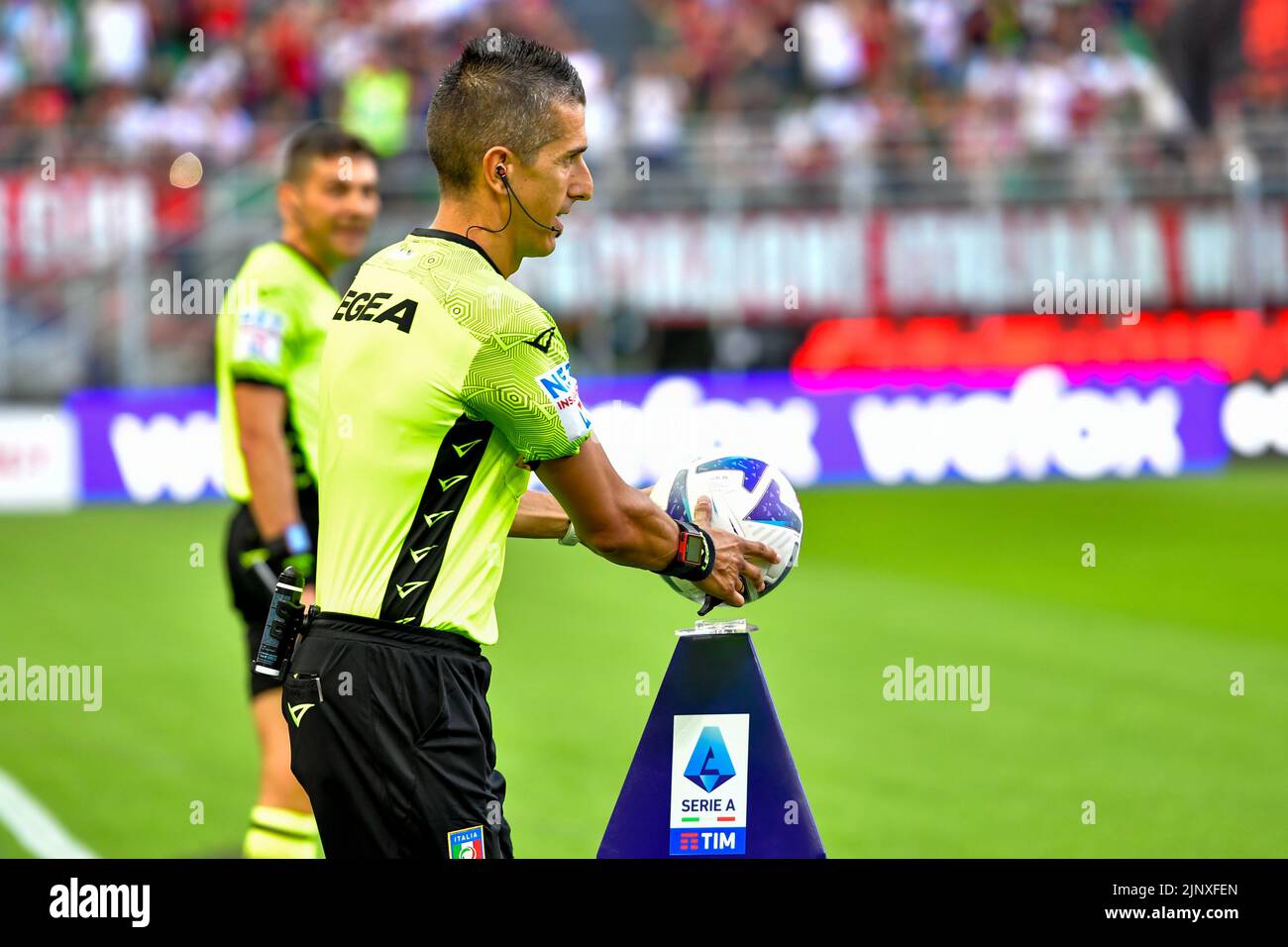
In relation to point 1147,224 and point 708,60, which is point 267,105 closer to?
point 708,60

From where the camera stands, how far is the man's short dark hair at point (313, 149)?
20.9 feet

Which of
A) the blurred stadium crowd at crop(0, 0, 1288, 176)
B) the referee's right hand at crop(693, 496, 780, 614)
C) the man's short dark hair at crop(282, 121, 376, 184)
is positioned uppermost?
the blurred stadium crowd at crop(0, 0, 1288, 176)

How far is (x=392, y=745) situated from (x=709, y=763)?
0.91m

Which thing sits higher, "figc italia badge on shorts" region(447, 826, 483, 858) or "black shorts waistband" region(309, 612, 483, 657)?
"black shorts waistband" region(309, 612, 483, 657)

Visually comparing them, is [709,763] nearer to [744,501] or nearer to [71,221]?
[744,501]

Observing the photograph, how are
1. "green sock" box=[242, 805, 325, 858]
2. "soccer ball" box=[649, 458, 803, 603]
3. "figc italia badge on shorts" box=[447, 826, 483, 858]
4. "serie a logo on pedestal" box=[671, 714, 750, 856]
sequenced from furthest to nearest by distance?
"green sock" box=[242, 805, 325, 858]
"soccer ball" box=[649, 458, 803, 603]
"serie a logo on pedestal" box=[671, 714, 750, 856]
"figc italia badge on shorts" box=[447, 826, 483, 858]

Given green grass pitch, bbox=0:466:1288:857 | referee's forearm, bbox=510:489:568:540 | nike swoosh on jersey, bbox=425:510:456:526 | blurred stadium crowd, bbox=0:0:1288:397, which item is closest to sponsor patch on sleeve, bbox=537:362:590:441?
nike swoosh on jersey, bbox=425:510:456:526

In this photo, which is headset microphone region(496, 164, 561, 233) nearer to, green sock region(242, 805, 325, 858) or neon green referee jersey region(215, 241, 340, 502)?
neon green referee jersey region(215, 241, 340, 502)

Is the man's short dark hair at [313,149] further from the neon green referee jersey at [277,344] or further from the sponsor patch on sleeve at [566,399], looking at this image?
the sponsor patch on sleeve at [566,399]

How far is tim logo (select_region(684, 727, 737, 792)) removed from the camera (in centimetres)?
428

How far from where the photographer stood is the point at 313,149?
20.9 ft

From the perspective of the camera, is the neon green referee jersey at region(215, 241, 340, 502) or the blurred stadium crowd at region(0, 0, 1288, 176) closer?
the neon green referee jersey at region(215, 241, 340, 502)

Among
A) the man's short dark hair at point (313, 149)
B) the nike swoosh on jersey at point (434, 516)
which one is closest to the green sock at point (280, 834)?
the nike swoosh on jersey at point (434, 516)

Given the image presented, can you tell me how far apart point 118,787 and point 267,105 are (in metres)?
14.6
